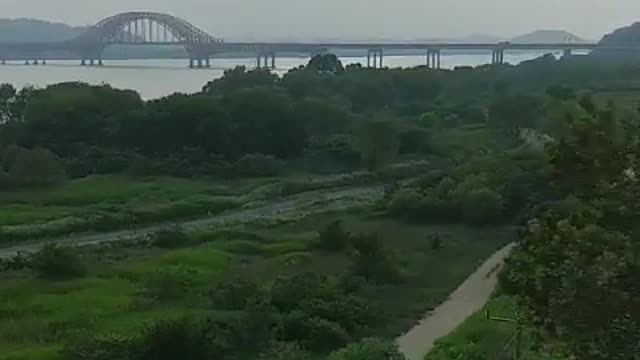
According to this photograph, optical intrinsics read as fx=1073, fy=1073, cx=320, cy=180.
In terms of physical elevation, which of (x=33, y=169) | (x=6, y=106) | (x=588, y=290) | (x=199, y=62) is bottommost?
(x=33, y=169)

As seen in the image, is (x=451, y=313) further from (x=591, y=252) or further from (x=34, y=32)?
(x=34, y=32)

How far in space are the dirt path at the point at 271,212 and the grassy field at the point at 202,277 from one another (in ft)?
5.15

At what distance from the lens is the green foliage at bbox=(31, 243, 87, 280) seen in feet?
81.8

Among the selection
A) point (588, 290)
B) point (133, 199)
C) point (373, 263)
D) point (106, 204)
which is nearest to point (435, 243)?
point (373, 263)

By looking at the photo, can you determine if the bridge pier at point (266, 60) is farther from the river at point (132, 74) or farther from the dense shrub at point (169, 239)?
the dense shrub at point (169, 239)

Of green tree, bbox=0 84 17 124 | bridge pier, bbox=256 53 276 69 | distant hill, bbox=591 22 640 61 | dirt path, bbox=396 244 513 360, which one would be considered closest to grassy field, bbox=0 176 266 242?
dirt path, bbox=396 244 513 360

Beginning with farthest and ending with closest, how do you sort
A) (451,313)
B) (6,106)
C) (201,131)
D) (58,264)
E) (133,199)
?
(6,106), (201,131), (133,199), (58,264), (451,313)

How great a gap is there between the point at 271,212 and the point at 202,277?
11.8 meters

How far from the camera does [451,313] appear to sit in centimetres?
2184

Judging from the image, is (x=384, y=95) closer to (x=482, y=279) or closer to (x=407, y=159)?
(x=407, y=159)

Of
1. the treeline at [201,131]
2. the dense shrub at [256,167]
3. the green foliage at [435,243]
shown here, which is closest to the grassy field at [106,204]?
the dense shrub at [256,167]

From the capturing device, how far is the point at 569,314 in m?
9.10

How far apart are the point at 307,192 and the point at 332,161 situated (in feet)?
21.0

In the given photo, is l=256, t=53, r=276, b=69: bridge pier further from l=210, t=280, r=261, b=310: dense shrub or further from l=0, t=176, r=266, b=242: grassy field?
l=210, t=280, r=261, b=310: dense shrub
